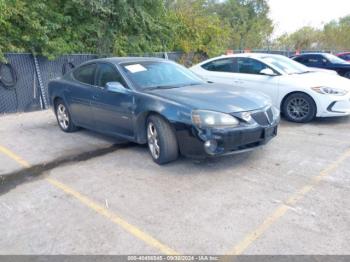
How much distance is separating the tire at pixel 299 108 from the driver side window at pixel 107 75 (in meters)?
3.67

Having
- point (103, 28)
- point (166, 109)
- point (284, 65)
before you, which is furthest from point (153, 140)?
point (103, 28)

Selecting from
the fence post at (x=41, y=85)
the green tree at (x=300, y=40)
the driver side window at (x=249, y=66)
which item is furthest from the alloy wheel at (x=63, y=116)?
the green tree at (x=300, y=40)

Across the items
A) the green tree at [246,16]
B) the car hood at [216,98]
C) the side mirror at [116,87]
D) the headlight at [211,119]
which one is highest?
the green tree at [246,16]

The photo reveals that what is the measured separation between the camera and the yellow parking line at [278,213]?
8.59ft

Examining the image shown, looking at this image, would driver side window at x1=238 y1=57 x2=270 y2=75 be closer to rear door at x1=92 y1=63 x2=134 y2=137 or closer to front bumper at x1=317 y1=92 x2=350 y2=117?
front bumper at x1=317 y1=92 x2=350 y2=117

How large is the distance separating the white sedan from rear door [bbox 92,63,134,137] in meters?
1.98

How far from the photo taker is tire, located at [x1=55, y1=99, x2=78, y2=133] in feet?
20.0

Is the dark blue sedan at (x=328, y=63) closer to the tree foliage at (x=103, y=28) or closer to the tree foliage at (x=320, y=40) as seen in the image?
the tree foliage at (x=103, y=28)

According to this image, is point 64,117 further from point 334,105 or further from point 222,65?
point 334,105

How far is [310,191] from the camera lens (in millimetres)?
3480

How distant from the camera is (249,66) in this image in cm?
735

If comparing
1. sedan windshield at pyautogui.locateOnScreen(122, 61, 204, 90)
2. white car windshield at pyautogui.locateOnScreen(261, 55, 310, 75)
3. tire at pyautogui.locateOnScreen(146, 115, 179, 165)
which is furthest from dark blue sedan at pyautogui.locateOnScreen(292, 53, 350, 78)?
tire at pyautogui.locateOnScreen(146, 115, 179, 165)

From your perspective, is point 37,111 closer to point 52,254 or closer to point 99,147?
point 99,147

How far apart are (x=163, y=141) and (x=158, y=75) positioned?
1342 millimetres
